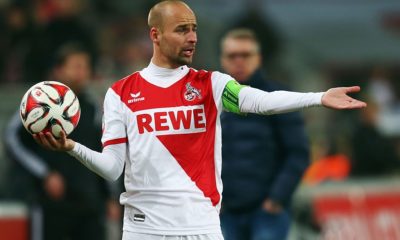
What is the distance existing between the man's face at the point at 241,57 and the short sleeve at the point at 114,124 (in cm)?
213

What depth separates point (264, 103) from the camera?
644 cm

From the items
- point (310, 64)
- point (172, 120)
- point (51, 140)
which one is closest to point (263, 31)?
point (310, 64)

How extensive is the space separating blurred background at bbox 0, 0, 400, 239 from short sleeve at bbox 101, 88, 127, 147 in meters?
4.21

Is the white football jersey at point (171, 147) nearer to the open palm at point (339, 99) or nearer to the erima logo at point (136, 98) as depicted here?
the erima logo at point (136, 98)

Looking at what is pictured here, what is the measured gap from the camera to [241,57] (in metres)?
8.80

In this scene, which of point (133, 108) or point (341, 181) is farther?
point (341, 181)

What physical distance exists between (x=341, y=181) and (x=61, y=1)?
435 centimetres

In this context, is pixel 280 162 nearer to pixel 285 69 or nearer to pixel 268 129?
pixel 268 129

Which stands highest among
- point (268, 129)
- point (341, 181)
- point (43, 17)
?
point (43, 17)

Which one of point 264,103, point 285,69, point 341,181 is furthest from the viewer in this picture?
point 285,69

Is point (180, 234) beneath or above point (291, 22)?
beneath

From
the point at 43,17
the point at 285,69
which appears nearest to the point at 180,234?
the point at 43,17

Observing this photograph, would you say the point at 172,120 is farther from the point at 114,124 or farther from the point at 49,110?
the point at 49,110

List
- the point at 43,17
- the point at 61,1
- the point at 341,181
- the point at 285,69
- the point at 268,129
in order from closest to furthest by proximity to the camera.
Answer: the point at 268,129
the point at 341,181
the point at 61,1
the point at 43,17
the point at 285,69
